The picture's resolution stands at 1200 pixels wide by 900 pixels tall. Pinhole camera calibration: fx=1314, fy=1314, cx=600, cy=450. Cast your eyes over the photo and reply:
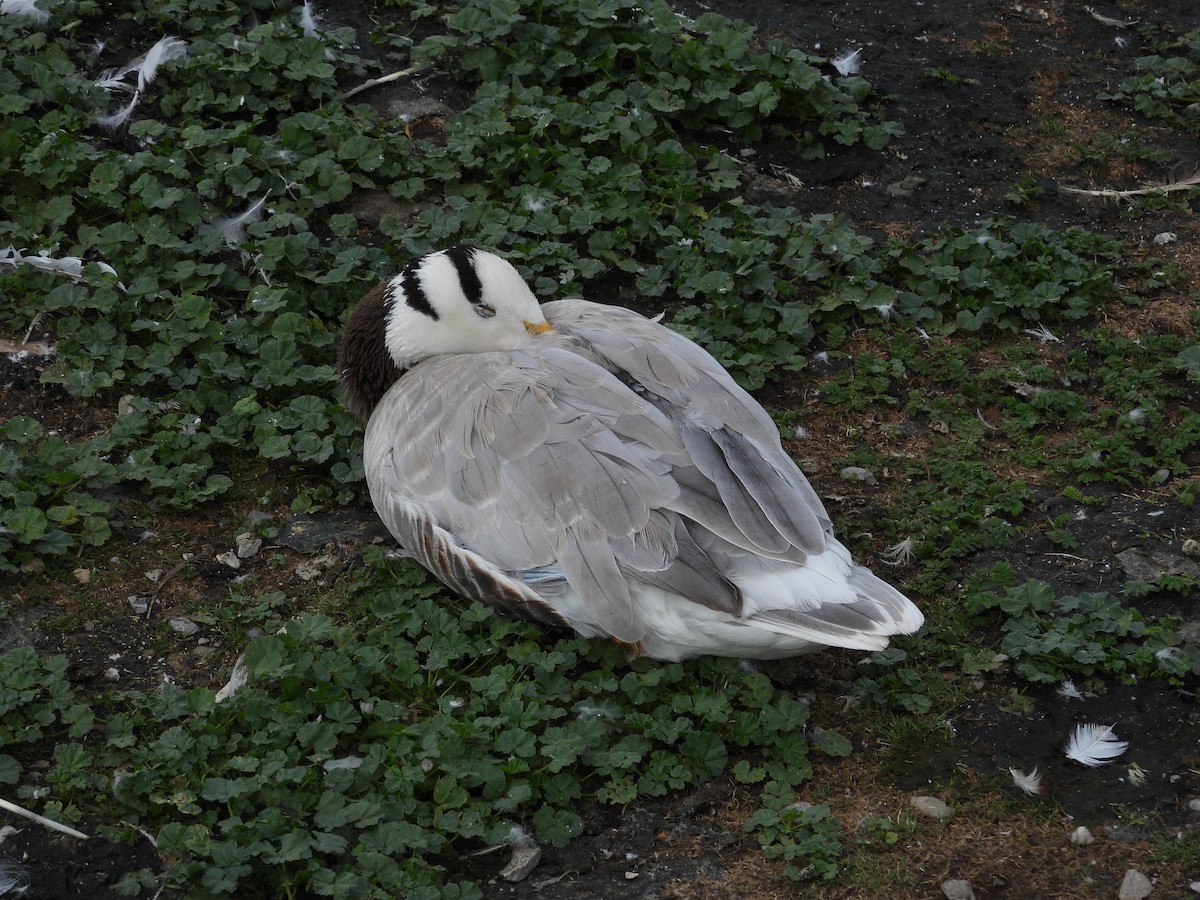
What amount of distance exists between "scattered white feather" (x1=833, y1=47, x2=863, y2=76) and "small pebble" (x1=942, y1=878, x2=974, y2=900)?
17.6 ft

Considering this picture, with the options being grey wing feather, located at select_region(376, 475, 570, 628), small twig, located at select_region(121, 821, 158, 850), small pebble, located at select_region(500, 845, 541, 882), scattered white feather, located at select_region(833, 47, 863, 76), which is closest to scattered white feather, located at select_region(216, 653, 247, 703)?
small twig, located at select_region(121, 821, 158, 850)

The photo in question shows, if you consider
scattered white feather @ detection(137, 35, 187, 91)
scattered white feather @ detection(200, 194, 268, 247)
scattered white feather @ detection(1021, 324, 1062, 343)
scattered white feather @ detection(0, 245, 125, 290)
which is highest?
scattered white feather @ detection(137, 35, 187, 91)

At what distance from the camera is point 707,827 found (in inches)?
161

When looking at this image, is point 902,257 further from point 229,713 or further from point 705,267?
point 229,713

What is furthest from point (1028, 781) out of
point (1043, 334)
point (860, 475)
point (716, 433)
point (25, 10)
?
point (25, 10)

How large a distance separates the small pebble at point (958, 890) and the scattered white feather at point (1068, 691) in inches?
35.8

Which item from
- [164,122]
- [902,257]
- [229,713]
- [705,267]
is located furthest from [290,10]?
[229,713]

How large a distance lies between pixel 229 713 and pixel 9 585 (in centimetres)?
121

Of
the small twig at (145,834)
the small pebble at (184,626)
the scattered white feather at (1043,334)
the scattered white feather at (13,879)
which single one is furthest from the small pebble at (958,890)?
the scattered white feather at (1043,334)

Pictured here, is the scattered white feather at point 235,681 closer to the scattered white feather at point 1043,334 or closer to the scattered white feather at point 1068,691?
the scattered white feather at point 1068,691

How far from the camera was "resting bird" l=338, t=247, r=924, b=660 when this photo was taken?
4.32 metres

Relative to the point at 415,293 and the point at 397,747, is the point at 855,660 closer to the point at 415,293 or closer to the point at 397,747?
the point at 397,747

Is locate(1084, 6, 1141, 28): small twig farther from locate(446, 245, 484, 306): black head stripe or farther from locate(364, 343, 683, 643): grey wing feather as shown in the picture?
locate(364, 343, 683, 643): grey wing feather

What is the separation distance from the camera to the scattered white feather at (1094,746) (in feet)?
13.7
